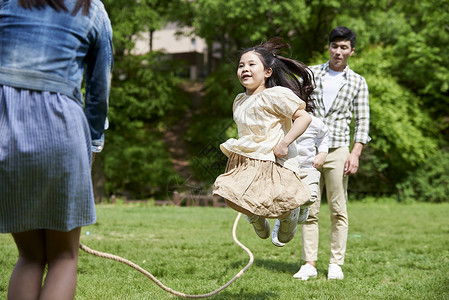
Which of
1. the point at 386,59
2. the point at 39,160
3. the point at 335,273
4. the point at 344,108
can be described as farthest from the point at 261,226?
the point at 386,59

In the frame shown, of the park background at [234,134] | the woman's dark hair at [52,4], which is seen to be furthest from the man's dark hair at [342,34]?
the woman's dark hair at [52,4]

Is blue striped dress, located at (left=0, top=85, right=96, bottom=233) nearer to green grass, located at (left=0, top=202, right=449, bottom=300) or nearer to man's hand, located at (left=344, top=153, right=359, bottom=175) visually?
green grass, located at (left=0, top=202, right=449, bottom=300)

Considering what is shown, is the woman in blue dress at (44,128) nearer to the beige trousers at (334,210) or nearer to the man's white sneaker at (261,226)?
the man's white sneaker at (261,226)

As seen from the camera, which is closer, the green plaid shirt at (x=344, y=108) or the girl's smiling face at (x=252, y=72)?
the girl's smiling face at (x=252, y=72)

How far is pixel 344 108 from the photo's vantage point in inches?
201

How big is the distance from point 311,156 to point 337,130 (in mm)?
729

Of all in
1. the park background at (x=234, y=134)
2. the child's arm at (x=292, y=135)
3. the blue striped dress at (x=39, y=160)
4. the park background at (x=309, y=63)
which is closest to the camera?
the blue striped dress at (x=39, y=160)

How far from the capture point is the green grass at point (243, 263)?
4359mm

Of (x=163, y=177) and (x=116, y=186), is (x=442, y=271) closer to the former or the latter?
(x=163, y=177)

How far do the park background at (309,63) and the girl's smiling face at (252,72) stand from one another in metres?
12.7

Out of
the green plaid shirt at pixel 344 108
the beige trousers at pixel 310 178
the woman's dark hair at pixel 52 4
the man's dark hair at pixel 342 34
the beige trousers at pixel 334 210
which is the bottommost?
A: the beige trousers at pixel 334 210

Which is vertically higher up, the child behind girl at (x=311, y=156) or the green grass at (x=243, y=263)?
the child behind girl at (x=311, y=156)

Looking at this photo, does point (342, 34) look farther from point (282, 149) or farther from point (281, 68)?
point (282, 149)

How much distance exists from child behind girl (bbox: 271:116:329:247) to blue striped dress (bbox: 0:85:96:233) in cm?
228
